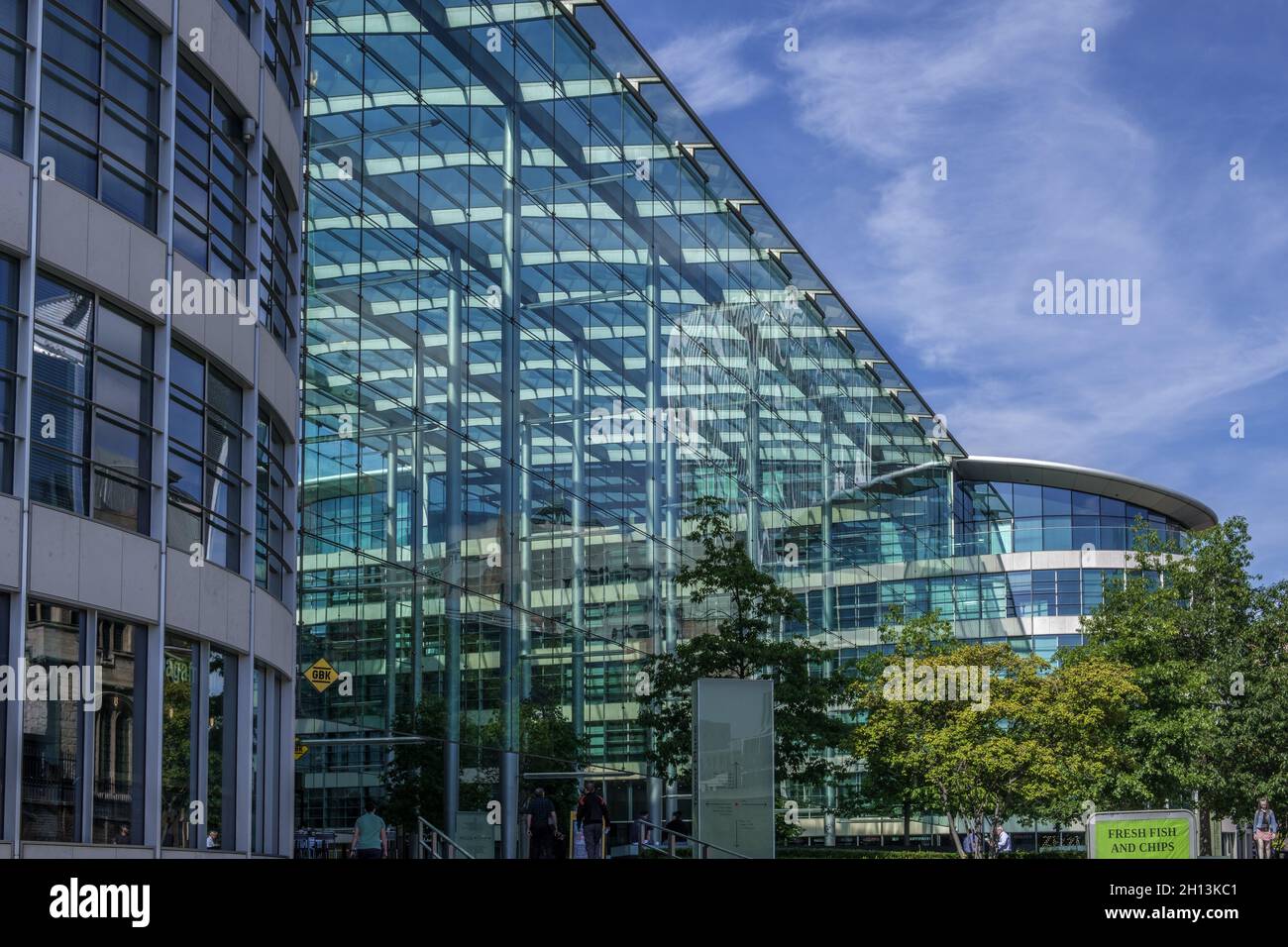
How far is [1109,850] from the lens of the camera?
14617 mm

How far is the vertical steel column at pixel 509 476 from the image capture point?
3080 cm

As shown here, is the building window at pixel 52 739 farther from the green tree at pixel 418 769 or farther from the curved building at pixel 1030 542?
the curved building at pixel 1030 542

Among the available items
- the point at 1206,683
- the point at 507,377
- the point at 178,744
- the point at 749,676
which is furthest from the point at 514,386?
the point at 1206,683

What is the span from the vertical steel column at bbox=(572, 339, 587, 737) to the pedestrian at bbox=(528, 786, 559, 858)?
941 cm

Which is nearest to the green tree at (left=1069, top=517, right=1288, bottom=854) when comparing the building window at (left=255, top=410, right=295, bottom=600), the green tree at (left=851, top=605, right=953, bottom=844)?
the green tree at (left=851, top=605, right=953, bottom=844)

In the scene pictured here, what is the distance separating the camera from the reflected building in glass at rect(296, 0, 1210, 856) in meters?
27.1

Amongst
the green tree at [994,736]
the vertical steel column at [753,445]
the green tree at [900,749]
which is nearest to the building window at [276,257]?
the green tree at [900,749]

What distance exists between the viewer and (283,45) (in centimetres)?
2331

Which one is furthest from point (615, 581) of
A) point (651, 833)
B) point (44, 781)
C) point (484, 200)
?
point (44, 781)

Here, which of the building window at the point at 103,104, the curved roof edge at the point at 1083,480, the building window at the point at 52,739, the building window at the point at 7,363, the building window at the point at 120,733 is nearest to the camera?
the building window at the point at 52,739

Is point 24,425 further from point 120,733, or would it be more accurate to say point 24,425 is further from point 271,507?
point 271,507

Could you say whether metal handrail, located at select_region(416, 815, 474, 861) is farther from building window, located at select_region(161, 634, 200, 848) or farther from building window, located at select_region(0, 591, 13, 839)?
building window, located at select_region(0, 591, 13, 839)

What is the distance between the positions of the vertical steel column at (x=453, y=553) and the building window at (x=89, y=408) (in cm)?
1214
